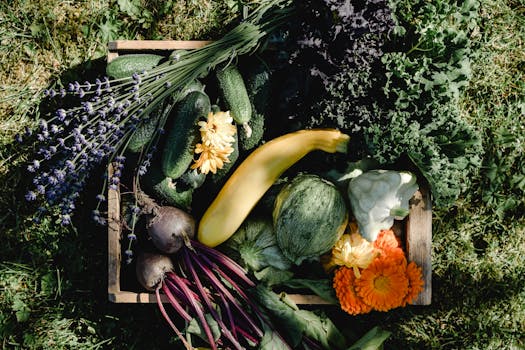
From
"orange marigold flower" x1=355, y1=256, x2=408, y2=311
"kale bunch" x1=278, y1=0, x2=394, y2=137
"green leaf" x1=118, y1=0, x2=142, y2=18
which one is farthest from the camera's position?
"green leaf" x1=118, y1=0, x2=142, y2=18

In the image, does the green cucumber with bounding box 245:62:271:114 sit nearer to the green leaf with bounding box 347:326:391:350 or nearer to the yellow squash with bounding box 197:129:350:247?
the yellow squash with bounding box 197:129:350:247

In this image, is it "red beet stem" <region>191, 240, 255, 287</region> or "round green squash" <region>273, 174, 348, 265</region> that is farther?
"red beet stem" <region>191, 240, 255, 287</region>

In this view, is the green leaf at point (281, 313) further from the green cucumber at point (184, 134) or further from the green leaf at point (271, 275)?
the green cucumber at point (184, 134)

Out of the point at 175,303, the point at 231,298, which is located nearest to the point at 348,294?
the point at 231,298

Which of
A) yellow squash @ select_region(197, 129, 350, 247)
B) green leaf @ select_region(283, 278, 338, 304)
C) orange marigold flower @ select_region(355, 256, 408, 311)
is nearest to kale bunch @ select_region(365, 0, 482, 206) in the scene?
yellow squash @ select_region(197, 129, 350, 247)

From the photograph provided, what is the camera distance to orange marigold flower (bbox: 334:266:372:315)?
236 centimetres

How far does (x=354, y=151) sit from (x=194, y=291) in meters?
0.83

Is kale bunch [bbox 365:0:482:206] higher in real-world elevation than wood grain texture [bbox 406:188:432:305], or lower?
higher

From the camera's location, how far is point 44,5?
111 inches

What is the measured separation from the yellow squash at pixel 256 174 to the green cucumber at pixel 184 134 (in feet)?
0.66

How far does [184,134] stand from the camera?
2402 mm

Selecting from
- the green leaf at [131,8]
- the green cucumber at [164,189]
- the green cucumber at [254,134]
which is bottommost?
the green cucumber at [164,189]

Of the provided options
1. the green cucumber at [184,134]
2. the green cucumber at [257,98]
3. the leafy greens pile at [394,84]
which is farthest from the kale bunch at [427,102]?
the green cucumber at [184,134]

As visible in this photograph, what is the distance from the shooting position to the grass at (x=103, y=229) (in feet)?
9.23
